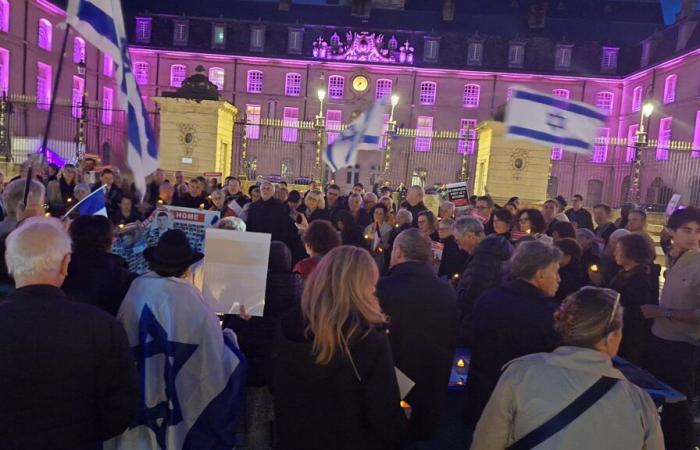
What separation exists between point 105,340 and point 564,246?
440cm

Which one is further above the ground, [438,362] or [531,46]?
[531,46]

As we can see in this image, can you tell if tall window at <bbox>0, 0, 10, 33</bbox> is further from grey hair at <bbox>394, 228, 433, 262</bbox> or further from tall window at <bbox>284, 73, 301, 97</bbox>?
grey hair at <bbox>394, 228, 433, 262</bbox>

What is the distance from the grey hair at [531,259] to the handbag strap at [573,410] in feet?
4.17

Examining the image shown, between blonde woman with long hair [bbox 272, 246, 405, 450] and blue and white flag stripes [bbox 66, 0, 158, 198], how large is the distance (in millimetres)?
2117

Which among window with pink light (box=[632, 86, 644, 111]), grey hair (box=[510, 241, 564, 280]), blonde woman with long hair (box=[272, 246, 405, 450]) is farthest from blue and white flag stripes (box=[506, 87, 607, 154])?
window with pink light (box=[632, 86, 644, 111])

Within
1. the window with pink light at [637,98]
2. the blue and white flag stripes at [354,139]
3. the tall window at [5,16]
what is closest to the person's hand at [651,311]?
the blue and white flag stripes at [354,139]

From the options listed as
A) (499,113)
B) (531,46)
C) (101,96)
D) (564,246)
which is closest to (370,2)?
(531,46)

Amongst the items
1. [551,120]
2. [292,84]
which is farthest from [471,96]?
[551,120]

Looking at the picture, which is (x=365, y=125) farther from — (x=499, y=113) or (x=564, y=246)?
(x=564, y=246)

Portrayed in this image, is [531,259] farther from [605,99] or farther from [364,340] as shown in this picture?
[605,99]

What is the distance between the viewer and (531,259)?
3654 mm

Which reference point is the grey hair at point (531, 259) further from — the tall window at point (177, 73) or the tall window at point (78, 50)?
the tall window at point (177, 73)

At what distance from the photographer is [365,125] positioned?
11.9 m

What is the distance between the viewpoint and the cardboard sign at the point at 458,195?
1216 centimetres
